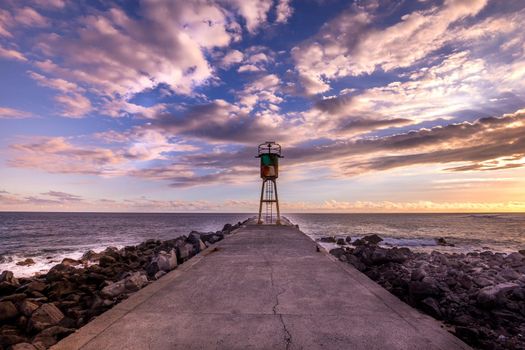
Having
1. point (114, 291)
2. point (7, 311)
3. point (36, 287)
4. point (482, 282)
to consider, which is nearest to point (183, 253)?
point (36, 287)

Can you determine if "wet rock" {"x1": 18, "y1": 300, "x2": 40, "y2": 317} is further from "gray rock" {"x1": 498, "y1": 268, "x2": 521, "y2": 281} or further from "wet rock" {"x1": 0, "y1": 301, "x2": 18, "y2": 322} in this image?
"gray rock" {"x1": 498, "y1": 268, "x2": 521, "y2": 281}

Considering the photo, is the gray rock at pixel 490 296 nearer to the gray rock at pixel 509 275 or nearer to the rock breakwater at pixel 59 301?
the gray rock at pixel 509 275

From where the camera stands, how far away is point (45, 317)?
5895 millimetres

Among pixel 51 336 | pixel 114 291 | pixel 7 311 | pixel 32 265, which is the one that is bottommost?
pixel 32 265

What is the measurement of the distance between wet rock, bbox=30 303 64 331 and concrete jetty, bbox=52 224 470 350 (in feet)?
5.77

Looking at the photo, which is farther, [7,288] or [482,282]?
[7,288]

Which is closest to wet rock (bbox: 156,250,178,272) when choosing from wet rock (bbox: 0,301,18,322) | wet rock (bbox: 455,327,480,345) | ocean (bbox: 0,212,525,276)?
wet rock (bbox: 0,301,18,322)

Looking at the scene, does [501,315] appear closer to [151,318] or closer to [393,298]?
[393,298]

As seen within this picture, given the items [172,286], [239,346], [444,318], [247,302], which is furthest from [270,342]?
[444,318]

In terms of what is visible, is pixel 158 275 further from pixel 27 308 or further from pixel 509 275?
pixel 509 275

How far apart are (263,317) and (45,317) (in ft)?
14.2

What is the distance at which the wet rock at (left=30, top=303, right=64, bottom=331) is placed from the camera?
5598 millimetres

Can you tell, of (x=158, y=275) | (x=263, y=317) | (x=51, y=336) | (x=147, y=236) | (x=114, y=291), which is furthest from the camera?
(x=147, y=236)

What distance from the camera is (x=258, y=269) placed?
24.7 ft
